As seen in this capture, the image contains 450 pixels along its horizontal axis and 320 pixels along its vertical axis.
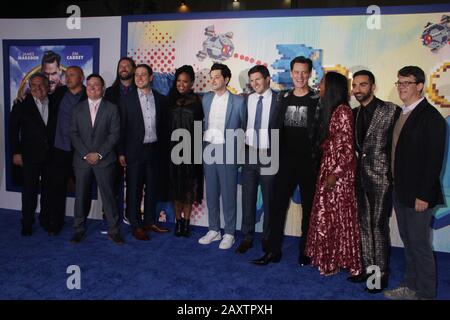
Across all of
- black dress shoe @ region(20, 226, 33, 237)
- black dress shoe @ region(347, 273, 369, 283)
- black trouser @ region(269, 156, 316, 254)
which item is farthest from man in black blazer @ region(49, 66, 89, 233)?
black dress shoe @ region(347, 273, 369, 283)

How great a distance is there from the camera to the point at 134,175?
411 cm

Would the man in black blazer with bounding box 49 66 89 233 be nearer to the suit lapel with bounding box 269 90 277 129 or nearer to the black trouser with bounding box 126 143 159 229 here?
the black trouser with bounding box 126 143 159 229

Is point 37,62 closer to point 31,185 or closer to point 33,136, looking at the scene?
point 33,136

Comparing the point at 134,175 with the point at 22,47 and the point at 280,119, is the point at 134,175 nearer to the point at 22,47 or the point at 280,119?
the point at 280,119

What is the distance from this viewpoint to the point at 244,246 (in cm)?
392

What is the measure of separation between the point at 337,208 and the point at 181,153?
1.63 meters

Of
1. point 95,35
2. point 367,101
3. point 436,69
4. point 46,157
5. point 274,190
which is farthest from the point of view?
point 95,35

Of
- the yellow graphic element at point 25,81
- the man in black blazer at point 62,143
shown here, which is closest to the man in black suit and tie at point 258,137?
the man in black blazer at point 62,143

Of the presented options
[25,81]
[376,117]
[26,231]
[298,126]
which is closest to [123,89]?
[25,81]

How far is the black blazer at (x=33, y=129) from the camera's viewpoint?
163 inches

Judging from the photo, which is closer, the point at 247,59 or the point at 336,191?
the point at 336,191

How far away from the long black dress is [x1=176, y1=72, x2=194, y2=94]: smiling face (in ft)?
0.16
